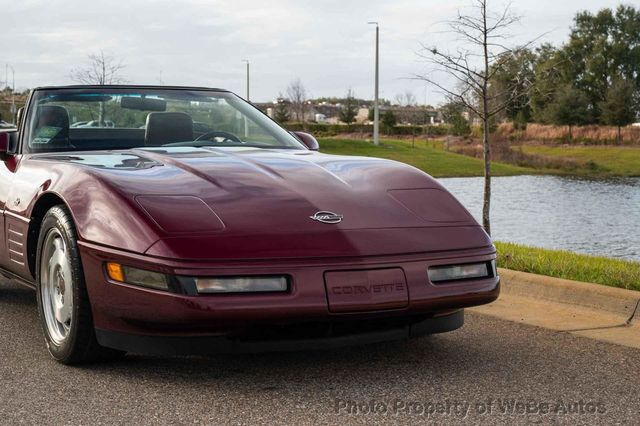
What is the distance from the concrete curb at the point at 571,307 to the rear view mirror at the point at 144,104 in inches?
94.0

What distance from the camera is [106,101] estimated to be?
18.4 feet

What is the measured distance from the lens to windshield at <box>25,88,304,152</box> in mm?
5270

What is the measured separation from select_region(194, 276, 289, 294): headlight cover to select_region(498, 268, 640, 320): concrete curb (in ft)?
8.78

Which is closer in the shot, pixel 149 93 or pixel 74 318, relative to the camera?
pixel 74 318

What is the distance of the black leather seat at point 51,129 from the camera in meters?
5.30

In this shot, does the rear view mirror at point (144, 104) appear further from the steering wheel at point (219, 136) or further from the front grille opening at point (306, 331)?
the front grille opening at point (306, 331)

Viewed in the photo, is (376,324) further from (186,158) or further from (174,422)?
(186,158)

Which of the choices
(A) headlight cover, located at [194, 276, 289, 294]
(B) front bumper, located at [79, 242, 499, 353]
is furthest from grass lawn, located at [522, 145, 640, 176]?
(A) headlight cover, located at [194, 276, 289, 294]

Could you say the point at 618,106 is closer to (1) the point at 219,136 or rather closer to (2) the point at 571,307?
(2) the point at 571,307

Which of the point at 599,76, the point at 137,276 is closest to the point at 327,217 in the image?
the point at 137,276

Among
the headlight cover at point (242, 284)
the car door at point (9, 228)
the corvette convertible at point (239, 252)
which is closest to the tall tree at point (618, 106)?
the car door at point (9, 228)

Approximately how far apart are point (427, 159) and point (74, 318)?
37.3 m

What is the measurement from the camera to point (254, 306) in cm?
360

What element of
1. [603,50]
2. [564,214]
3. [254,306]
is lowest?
[564,214]
